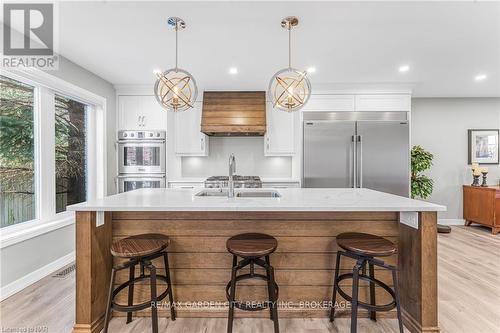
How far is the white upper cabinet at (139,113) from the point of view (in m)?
4.16

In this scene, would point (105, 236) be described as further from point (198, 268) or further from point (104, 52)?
point (104, 52)

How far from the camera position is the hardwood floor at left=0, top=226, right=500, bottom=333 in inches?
75.1

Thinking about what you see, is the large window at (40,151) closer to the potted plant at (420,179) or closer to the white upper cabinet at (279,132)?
the white upper cabinet at (279,132)

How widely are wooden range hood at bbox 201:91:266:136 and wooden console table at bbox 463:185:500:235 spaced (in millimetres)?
3943

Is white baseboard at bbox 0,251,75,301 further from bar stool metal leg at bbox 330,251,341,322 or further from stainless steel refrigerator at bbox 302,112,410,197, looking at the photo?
stainless steel refrigerator at bbox 302,112,410,197

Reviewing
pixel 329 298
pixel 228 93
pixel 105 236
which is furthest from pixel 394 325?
pixel 228 93

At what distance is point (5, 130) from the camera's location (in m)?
2.50

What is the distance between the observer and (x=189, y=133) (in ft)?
14.1

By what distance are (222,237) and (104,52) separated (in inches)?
98.5

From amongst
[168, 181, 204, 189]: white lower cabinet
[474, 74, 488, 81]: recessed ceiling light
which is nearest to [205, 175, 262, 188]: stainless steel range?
[168, 181, 204, 189]: white lower cabinet

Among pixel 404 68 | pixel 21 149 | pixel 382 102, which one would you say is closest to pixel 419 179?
pixel 382 102

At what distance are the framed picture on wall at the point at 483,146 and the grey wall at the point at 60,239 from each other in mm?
6436

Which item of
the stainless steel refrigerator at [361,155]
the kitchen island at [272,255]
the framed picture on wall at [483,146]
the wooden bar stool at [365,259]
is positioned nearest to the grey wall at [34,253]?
the kitchen island at [272,255]

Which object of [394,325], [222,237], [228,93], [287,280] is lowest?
[394,325]
